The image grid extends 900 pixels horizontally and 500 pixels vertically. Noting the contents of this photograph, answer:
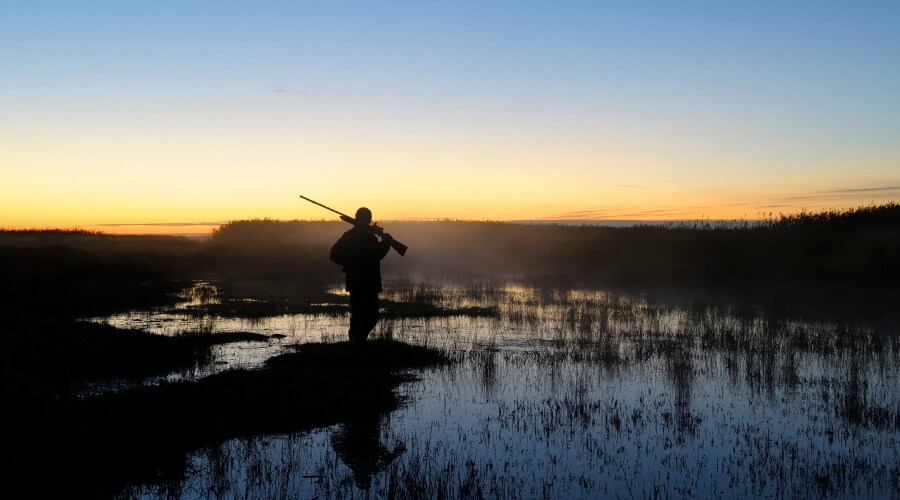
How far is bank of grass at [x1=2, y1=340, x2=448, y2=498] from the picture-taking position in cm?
705

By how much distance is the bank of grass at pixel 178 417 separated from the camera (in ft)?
23.1

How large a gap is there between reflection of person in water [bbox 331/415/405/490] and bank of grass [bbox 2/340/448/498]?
0.43 m

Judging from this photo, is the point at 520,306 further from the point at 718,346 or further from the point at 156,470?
the point at 156,470

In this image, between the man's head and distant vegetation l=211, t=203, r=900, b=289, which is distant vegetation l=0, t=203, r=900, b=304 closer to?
distant vegetation l=211, t=203, r=900, b=289

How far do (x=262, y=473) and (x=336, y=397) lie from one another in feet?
9.67

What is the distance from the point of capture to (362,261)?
13.0 m

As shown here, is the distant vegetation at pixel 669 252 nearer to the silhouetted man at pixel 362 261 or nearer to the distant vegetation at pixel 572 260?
the distant vegetation at pixel 572 260

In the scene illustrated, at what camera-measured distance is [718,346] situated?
1561cm

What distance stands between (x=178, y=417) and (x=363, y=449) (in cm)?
275

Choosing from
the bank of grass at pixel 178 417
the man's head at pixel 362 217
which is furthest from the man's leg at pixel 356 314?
the man's head at pixel 362 217

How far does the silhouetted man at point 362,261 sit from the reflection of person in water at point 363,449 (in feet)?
12.3

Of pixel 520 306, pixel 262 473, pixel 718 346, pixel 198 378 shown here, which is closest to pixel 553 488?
pixel 262 473

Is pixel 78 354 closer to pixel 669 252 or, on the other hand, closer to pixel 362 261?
pixel 362 261

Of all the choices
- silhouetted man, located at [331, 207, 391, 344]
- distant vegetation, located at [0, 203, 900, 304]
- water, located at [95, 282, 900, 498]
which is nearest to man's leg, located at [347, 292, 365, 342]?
silhouetted man, located at [331, 207, 391, 344]
